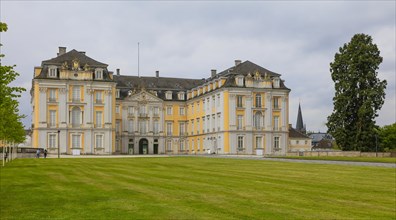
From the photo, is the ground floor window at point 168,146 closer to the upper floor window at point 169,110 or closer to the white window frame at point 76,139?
the upper floor window at point 169,110

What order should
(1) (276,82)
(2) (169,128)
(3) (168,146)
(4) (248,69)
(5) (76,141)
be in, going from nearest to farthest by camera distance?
(5) (76,141)
(4) (248,69)
(1) (276,82)
(3) (168,146)
(2) (169,128)

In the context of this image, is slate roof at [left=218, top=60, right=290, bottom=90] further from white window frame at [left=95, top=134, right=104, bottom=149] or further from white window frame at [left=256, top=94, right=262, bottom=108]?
white window frame at [left=95, top=134, right=104, bottom=149]

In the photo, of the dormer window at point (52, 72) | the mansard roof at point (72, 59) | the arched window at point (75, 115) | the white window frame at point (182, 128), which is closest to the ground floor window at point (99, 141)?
the arched window at point (75, 115)

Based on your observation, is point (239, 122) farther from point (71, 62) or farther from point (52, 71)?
point (52, 71)

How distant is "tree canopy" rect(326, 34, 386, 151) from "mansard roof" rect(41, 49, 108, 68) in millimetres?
33113

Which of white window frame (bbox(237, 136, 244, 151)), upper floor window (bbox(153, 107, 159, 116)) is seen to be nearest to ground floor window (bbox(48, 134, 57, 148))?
upper floor window (bbox(153, 107, 159, 116))

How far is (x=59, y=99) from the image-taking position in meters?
72.8

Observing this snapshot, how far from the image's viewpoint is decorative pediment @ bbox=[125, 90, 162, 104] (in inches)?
3366

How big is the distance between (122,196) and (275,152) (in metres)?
62.3

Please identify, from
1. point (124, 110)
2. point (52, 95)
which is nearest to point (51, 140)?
point (52, 95)

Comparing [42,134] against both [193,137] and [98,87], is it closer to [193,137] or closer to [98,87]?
[98,87]

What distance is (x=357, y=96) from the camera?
58.8 metres

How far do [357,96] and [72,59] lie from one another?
38.2m

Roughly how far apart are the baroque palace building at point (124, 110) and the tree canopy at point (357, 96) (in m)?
17.5
